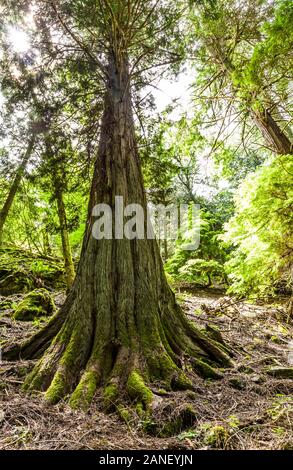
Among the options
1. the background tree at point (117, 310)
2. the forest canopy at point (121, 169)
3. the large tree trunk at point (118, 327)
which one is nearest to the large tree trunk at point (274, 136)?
the forest canopy at point (121, 169)

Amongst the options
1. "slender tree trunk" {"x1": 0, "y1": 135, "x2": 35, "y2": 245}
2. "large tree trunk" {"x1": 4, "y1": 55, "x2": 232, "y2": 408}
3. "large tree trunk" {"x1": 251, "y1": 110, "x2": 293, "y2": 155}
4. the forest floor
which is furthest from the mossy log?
"large tree trunk" {"x1": 251, "y1": 110, "x2": 293, "y2": 155}

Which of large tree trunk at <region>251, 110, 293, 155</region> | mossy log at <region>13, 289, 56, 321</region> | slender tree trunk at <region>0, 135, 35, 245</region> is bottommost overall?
mossy log at <region>13, 289, 56, 321</region>

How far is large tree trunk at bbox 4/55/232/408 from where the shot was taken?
2844 millimetres

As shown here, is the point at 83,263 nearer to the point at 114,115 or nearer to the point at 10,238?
the point at 114,115

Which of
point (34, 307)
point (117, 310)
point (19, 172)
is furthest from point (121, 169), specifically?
point (34, 307)

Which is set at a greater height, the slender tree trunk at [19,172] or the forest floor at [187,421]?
the slender tree trunk at [19,172]

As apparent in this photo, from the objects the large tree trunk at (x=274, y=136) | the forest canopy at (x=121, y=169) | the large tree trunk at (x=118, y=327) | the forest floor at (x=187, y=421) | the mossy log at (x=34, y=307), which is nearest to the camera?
the forest floor at (x=187, y=421)

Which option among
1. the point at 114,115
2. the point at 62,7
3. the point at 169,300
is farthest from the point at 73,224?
the point at 62,7

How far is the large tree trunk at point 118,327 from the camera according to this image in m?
2.84

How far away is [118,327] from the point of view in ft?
10.8

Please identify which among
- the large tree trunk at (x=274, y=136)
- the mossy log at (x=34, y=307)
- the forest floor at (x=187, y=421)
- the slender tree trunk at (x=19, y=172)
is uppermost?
the large tree trunk at (x=274, y=136)

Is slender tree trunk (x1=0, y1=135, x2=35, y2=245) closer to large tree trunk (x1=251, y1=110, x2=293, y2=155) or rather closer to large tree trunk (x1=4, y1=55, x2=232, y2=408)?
large tree trunk (x1=4, y1=55, x2=232, y2=408)

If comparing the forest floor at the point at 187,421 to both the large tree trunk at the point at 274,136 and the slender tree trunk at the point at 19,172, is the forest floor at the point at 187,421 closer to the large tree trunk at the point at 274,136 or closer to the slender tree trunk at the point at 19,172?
the slender tree trunk at the point at 19,172

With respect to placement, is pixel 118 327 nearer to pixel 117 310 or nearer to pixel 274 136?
pixel 117 310
